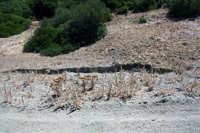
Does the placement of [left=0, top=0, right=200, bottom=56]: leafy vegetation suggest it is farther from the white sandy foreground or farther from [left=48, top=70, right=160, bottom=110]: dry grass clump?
the white sandy foreground

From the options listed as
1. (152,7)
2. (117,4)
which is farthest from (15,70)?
(117,4)

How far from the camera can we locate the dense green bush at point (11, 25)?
18998mm

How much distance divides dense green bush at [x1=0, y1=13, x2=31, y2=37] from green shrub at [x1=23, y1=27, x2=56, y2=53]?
5192 mm

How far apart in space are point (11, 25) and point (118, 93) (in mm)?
16820

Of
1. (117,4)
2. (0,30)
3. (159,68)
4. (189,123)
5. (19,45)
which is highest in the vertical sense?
(117,4)

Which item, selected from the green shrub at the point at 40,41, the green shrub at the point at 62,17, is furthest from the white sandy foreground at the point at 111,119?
the green shrub at the point at 62,17

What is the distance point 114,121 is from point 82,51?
691 centimetres

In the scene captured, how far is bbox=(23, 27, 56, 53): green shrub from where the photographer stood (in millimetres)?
13777

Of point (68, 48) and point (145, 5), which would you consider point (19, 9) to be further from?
point (68, 48)

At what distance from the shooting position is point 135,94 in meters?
5.91

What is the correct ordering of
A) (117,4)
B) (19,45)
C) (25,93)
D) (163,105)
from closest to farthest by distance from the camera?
1. (163,105)
2. (25,93)
3. (19,45)
4. (117,4)

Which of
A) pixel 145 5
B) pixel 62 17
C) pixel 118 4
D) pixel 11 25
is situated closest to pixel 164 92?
pixel 145 5

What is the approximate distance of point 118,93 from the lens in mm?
5938

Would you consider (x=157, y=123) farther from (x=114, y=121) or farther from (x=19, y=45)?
(x=19, y=45)
